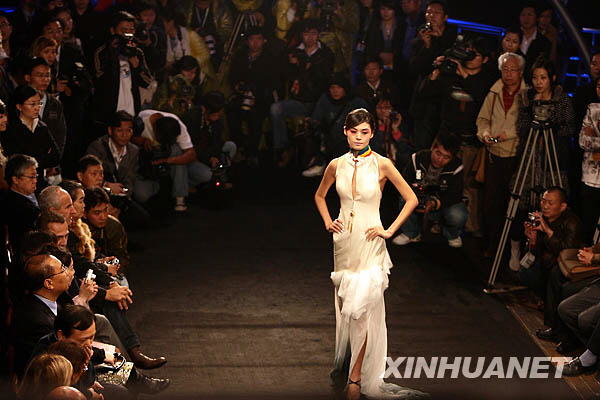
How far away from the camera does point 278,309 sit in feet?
22.2

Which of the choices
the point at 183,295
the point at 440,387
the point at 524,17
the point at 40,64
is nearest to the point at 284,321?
the point at 183,295

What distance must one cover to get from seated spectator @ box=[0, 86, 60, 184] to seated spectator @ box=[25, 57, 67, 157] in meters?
0.33

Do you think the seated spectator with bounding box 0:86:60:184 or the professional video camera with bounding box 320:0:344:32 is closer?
the seated spectator with bounding box 0:86:60:184

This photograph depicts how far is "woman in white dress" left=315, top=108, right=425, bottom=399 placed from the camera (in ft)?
18.0

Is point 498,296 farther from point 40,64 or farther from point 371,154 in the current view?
point 40,64

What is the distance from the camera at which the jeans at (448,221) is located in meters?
8.14

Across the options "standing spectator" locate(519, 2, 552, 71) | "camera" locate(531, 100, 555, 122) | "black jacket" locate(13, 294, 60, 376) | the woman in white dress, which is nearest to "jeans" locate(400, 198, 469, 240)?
"camera" locate(531, 100, 555, 122)

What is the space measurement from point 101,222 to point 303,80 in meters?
4.20

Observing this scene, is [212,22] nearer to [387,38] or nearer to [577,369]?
[387,38]

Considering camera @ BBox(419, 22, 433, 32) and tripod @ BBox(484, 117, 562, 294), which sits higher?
camera @ BBox(419, 22, 433, 32)

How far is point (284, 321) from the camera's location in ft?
21.5

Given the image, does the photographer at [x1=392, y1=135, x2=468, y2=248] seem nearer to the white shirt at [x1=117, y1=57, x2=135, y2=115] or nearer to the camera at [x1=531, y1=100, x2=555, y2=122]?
the camera at [x1=531, y1=100, x2=555, y2=122]

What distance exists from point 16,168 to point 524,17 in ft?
15.6

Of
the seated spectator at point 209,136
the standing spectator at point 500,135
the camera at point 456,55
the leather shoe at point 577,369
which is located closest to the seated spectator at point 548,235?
the leather shoe at point 577,369
